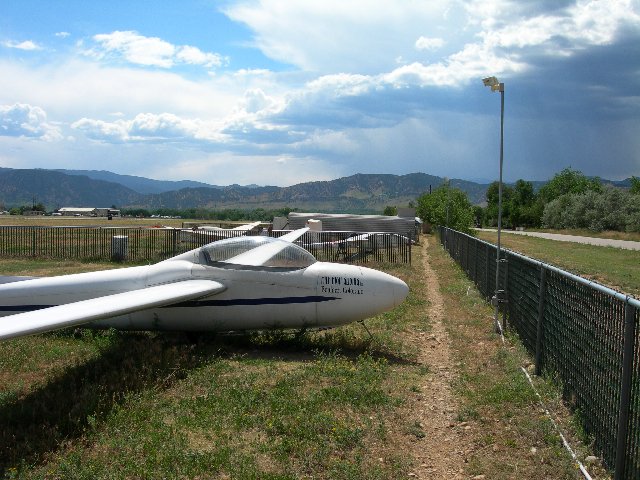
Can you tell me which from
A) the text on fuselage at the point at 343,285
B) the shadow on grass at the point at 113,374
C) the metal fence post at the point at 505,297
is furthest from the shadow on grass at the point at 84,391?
the metal fence post at the point at 505,297

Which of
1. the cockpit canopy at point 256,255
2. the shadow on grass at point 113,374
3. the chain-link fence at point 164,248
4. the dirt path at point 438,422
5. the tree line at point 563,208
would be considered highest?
the tree line at point 563,208

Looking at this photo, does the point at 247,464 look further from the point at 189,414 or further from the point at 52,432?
the point at 52,432

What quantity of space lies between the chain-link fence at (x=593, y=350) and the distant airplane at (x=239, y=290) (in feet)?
8.11

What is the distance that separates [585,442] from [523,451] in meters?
0.69

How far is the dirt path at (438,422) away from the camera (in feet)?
15.0

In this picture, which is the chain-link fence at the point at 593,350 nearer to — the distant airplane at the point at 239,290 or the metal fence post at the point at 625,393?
the metal fence post at the point at 625,393

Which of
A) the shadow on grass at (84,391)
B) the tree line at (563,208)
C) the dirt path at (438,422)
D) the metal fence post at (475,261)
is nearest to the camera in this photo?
the dirt path at (438,422)

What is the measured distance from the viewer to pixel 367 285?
8.44 metres

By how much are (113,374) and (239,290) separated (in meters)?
2.59

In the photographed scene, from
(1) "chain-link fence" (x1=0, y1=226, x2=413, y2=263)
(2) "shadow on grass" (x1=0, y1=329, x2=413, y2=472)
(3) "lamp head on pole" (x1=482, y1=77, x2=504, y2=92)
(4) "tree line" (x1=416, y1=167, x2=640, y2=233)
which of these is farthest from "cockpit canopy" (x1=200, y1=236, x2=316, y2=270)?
(4) "tree line" (x1=416, y1=167, x2=640, y2=233)

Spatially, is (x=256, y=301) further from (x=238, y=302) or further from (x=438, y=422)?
(x=438, y=422)

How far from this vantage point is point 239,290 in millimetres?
8570

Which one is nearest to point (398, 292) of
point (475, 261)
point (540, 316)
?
point (540, 316)

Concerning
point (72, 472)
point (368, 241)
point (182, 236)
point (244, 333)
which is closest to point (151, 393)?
point (72, 472)
